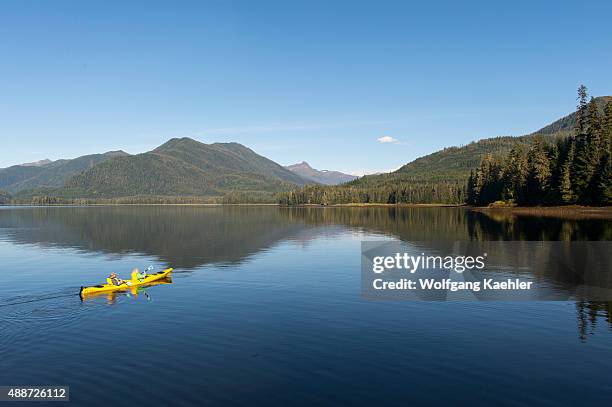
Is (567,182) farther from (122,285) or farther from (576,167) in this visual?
(122,285)

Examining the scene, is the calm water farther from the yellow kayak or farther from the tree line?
the tree line

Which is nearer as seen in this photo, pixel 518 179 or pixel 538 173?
pixel 538 173

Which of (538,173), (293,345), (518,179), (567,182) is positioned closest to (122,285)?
(293,345)

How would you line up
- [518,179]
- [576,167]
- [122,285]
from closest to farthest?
[122,285] → [576,167] → [518,179]

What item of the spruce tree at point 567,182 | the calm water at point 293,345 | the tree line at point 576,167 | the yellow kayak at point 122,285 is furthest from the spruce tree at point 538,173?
the yellow kayak at point 122,285

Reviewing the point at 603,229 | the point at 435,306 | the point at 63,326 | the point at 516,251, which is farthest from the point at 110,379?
the point at 603,229

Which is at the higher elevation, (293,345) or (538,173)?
(538,173)

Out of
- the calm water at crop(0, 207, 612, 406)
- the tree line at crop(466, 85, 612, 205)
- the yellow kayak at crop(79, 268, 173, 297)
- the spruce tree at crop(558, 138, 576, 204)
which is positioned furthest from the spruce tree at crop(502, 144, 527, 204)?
the yellow kayak at crop(79, 268, 173, 297)

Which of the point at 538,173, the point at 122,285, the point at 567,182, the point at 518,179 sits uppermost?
the point at 538,173

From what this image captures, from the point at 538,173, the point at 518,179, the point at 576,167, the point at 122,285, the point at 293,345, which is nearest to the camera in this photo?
the point at 293,345

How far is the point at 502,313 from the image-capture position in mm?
37500

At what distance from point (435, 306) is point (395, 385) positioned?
18.6 m

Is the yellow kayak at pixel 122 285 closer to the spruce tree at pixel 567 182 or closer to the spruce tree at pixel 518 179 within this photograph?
the spruce tree at pixel 567 182

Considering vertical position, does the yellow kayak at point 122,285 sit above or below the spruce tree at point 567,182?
below
